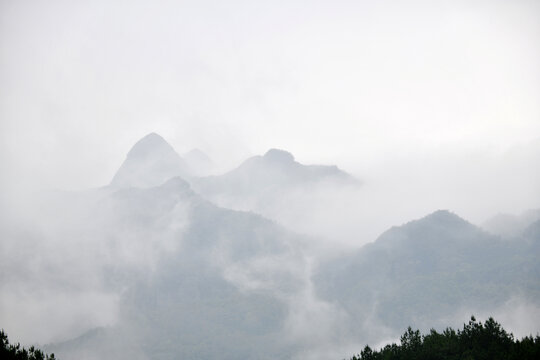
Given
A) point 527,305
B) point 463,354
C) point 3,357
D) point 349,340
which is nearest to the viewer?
point 3,357

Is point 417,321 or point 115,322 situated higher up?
point 115,322

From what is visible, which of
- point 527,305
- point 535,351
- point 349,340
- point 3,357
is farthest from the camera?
point 349,340

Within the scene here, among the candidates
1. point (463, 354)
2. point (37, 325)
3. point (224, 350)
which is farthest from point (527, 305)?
point (37, 325)

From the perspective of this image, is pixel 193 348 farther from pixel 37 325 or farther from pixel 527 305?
pixel 527 305

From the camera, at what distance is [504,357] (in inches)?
1860

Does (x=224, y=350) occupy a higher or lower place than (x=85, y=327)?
lower

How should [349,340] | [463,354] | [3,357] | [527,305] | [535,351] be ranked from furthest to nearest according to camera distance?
[349,340] < [527,305] < [463,354] < [3,357] < [535,351]

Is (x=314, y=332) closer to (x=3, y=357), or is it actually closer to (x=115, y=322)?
(x=115, y=322)

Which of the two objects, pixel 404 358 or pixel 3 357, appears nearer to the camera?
pixel 3 357

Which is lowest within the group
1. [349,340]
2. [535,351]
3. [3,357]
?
[535,351]

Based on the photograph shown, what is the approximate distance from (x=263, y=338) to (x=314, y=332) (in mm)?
22614

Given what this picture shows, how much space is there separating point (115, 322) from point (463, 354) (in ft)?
581

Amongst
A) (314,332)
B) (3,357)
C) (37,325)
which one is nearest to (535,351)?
(3,357)

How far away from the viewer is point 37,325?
625ft
